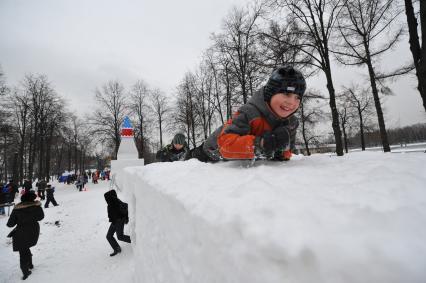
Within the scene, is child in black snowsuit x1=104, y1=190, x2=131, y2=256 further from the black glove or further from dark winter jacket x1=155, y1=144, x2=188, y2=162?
the black glove

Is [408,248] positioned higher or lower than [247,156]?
lower

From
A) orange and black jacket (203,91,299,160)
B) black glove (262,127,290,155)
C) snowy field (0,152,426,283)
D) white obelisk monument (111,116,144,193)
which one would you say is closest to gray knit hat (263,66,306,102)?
orange and black jacket (203,91,299,160)

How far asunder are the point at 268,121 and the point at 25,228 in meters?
5.26

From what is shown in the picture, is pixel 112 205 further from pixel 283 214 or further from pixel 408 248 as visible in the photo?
pixel 408 248

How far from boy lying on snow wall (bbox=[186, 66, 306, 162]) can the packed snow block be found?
0.51m

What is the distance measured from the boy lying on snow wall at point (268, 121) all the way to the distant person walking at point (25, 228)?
4684 millimetres

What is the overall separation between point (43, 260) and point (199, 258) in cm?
544

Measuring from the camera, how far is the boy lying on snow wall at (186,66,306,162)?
6.00 feet

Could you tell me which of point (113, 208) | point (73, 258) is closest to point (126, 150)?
point (113, 208)

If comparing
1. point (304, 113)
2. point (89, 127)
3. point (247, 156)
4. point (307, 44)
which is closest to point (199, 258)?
point (247, 156)

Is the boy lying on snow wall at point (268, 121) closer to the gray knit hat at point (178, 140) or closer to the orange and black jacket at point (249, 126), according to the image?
the orange and black jacket at point (249, 126)

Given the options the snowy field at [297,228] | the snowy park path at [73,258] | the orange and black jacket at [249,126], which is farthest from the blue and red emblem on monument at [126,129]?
the snowy field at [297,228]

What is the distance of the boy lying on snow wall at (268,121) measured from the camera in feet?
6.00

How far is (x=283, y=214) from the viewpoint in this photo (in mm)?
749
